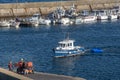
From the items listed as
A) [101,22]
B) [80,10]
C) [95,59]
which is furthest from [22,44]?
[80,10]

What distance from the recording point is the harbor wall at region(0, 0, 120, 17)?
115 m

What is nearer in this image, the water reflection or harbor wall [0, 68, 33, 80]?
harbor wall [0, 68, 33, 80]

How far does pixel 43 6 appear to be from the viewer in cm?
11825

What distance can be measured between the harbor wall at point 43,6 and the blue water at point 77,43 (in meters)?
13.5

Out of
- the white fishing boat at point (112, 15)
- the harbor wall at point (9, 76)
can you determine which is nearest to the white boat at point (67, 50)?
the harbor wall at point (9, 76)

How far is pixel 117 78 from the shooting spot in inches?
2020

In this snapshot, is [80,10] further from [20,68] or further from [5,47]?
[20,68]

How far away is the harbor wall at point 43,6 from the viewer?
114938 millimetres

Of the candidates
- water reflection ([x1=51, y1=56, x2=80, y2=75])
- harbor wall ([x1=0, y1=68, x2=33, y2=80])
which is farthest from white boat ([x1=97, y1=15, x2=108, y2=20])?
harbor wall ([x1=0, y1=68, x2=33, y2=80])

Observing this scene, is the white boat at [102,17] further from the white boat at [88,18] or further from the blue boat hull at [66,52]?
the blue boat hull at [66,52]

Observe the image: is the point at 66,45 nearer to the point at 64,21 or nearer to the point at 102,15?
the point at 64,21

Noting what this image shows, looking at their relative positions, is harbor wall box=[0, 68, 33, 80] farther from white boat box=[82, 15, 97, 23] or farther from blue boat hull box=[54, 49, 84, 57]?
white boat box=[82, 15, 97, 23]

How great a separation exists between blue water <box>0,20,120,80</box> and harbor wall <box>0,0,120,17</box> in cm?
1349

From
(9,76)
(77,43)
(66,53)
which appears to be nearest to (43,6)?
(77,43)
